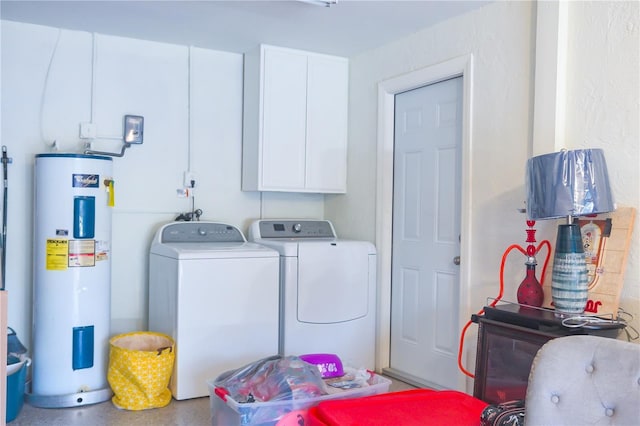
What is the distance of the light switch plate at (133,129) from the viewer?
3877 mm

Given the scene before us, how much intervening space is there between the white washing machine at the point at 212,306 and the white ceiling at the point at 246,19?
1.41 m

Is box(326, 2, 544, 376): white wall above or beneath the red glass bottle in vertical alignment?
above

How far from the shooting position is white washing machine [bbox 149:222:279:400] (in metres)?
3.35

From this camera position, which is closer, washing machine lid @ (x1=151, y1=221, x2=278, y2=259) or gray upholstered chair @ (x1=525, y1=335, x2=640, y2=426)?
gray upholstered chair @ (x1=525, y1=335, x2=640, y2=426)

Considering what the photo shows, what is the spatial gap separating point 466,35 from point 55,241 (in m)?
2.68

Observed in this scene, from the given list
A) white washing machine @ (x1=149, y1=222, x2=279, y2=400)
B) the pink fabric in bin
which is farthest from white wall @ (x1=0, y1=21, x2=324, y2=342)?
the pink fabric in bin

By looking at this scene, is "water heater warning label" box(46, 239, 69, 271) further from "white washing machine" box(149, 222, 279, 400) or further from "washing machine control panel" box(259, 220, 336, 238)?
"washing machine control panel" box(259, 220, 336, 238)

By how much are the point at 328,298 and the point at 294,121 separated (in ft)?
4.35

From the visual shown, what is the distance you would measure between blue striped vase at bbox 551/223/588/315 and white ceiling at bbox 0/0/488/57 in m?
1.48

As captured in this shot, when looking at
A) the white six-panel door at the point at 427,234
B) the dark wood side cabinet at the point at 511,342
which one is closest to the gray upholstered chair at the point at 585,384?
the dark wood side cabinet at the point at 511,342

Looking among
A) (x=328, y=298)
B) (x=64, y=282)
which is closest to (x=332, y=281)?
(x=328, y=298)

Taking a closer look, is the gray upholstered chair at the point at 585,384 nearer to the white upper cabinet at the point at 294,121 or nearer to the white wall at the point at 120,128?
the white upper cabinet at the point at 294,121

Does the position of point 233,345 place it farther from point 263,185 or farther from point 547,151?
point 547,151

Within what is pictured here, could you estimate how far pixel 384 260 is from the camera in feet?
13.2
